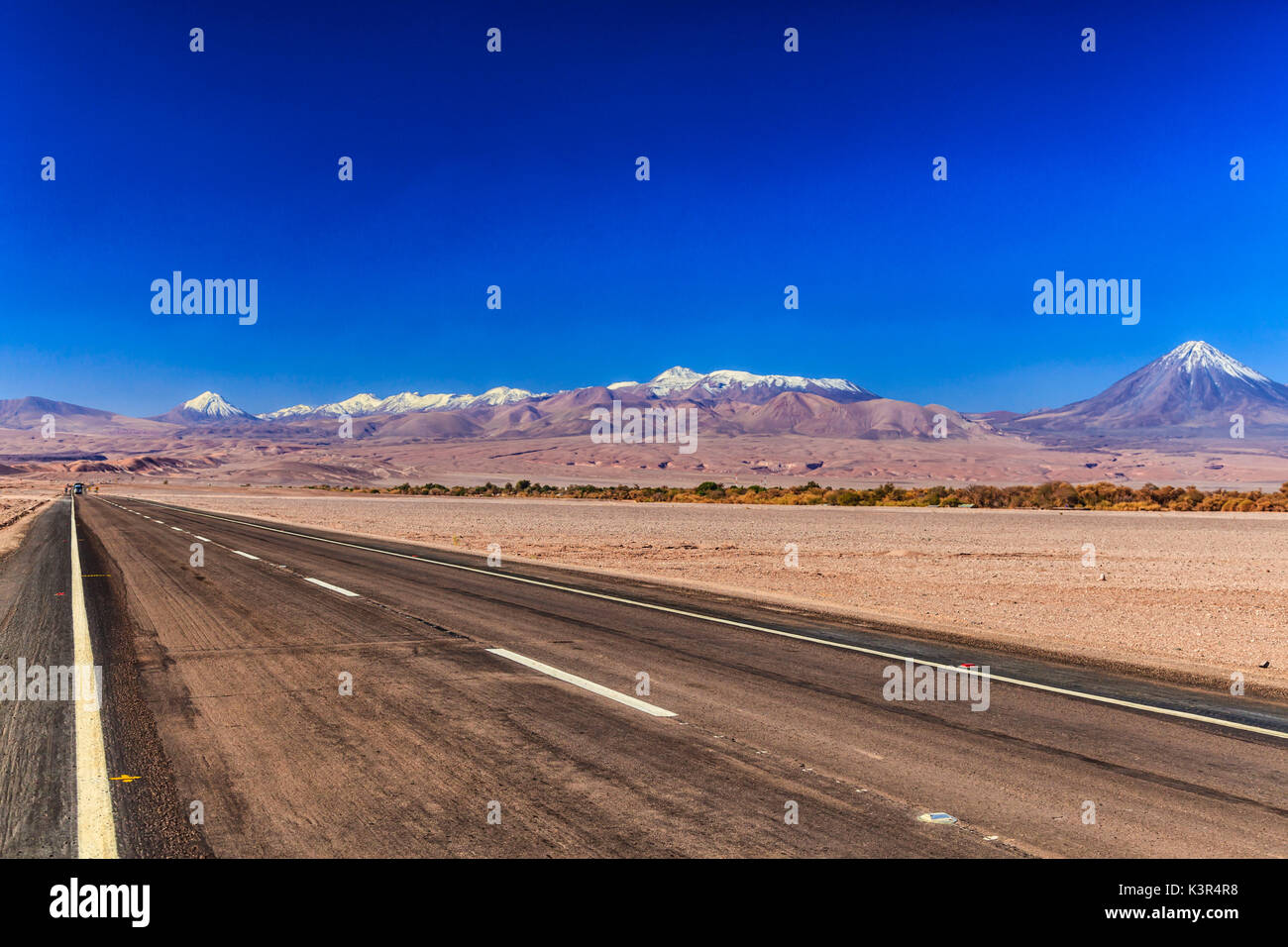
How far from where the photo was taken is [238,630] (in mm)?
10047

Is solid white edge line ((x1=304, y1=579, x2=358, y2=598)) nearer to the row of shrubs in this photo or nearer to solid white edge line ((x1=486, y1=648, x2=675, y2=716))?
solid white edge line ((x1=486, y1=648, x2=675, y2=716))

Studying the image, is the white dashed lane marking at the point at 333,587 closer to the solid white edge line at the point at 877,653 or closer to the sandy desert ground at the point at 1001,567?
the solid white edge line at the point at 877,653

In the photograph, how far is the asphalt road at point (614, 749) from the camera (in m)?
4.18

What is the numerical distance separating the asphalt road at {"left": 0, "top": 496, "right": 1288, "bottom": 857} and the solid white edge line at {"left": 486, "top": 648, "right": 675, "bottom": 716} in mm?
53

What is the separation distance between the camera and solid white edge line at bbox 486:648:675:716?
6.52 meters

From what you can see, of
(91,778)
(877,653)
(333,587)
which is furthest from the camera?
(333,587)

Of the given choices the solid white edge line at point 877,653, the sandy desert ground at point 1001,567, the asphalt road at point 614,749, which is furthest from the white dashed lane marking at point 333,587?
the sandy desert ground at point 1001,567

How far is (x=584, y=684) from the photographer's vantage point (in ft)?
24.2

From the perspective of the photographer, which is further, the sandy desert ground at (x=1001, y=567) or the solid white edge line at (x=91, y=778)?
the sandy desert ground at (x=1001, y=567)

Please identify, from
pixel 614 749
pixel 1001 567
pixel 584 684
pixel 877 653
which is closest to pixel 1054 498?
pixel 1001 567

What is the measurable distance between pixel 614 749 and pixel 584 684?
74.9 inches

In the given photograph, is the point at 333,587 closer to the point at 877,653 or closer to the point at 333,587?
the point at 333,587

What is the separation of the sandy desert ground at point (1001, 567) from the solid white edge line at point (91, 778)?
8.86 meters
